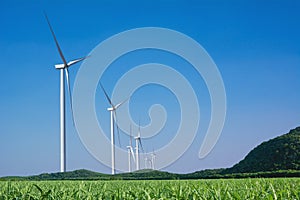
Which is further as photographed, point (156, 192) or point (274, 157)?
point (274, 157)

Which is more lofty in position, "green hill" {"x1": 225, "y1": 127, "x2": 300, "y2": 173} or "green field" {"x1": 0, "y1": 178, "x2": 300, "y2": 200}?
"green hill" {"x1": 225, "y1": 127, "x2": 300, "y2": 173}

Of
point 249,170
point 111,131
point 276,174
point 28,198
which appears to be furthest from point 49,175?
point 28,198

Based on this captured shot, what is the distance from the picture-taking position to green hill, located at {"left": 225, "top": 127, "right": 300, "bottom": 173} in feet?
200

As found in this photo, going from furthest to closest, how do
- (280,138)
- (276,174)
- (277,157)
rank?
(280,138)
(277,157)
(276,174)

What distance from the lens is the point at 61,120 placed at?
4028 cm

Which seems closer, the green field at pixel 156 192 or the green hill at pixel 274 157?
the green field at pixel 156 192

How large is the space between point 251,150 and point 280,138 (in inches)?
181

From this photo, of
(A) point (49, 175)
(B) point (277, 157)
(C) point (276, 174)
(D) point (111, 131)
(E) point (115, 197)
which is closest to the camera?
(E) point (115, 197)

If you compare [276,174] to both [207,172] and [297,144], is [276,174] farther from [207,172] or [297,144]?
[297,144]

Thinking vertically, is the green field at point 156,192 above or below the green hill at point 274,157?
below

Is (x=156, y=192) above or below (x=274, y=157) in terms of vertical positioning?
below

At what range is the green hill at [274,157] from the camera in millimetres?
60906

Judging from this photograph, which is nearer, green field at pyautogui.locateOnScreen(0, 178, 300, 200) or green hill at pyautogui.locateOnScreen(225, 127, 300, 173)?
green field at pyautogui.locateOnScreen(0, 178, 300, 200)

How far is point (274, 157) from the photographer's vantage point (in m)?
62.6
